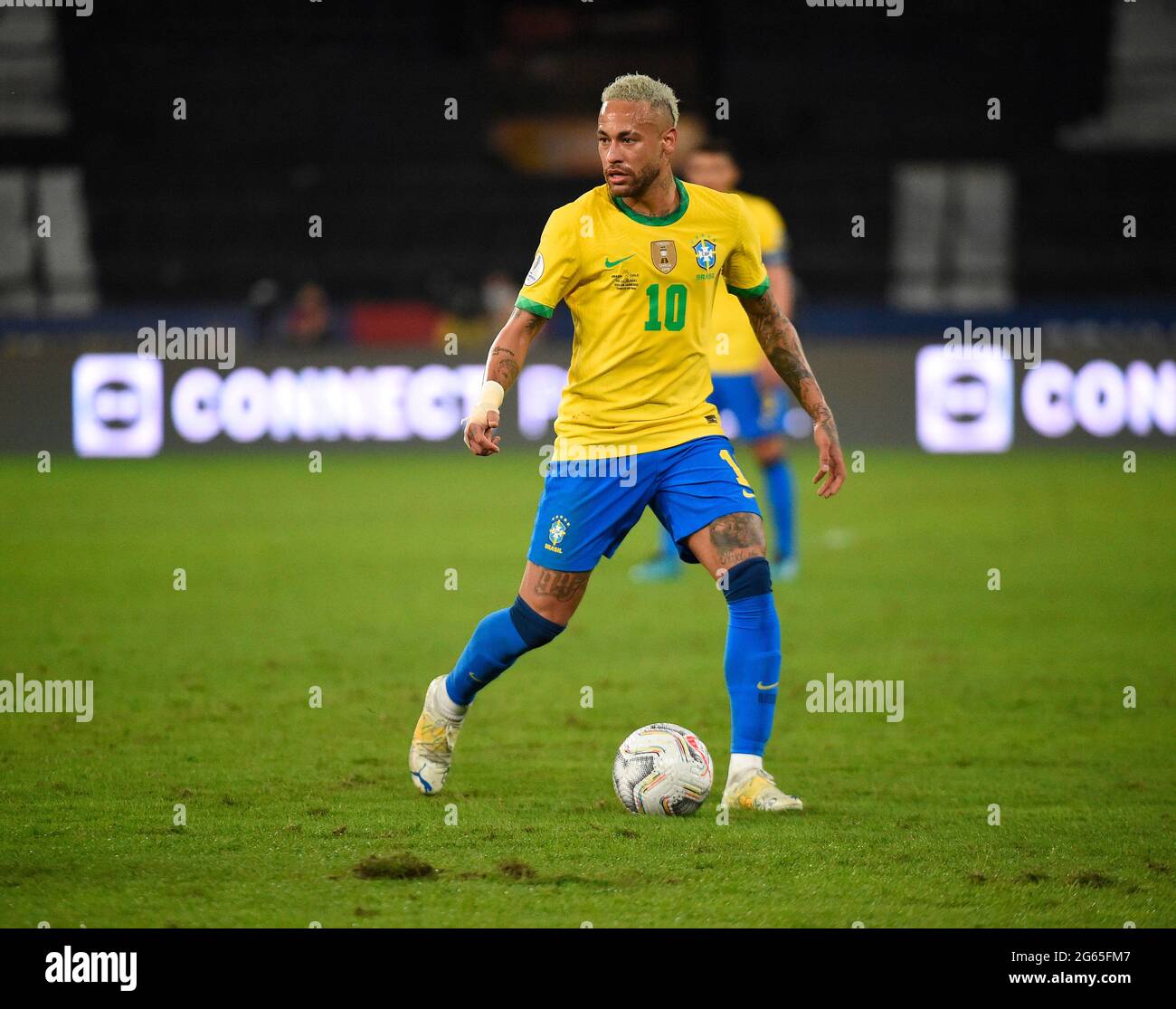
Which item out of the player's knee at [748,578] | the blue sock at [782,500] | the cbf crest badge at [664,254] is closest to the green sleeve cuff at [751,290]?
the cbf crest badge at [664,254]

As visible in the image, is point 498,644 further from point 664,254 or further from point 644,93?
point 644,93

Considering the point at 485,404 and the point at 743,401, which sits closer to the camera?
the point at 485,404

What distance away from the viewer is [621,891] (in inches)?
184

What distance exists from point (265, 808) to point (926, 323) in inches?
763

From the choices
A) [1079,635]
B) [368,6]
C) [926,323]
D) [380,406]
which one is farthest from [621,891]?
[368,6]

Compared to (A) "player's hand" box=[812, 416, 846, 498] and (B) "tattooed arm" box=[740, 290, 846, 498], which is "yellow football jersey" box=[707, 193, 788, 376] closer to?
(B) "tattooed arm" box=[740, 290, 846, 498]

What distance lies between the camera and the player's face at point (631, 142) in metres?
5.47

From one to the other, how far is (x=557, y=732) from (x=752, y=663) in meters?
1.59

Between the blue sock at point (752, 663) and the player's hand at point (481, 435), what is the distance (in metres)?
0.93

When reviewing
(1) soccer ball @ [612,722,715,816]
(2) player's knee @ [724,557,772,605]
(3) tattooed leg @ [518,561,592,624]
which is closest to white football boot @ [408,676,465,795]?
(3) tattooed leg @ [518,561,592,624]

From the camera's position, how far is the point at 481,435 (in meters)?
5.20

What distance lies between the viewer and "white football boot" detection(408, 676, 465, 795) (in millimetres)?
5926

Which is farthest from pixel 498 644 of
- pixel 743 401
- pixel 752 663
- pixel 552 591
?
pixel 743 401

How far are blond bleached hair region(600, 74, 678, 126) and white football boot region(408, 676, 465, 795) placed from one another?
1.97 metres
